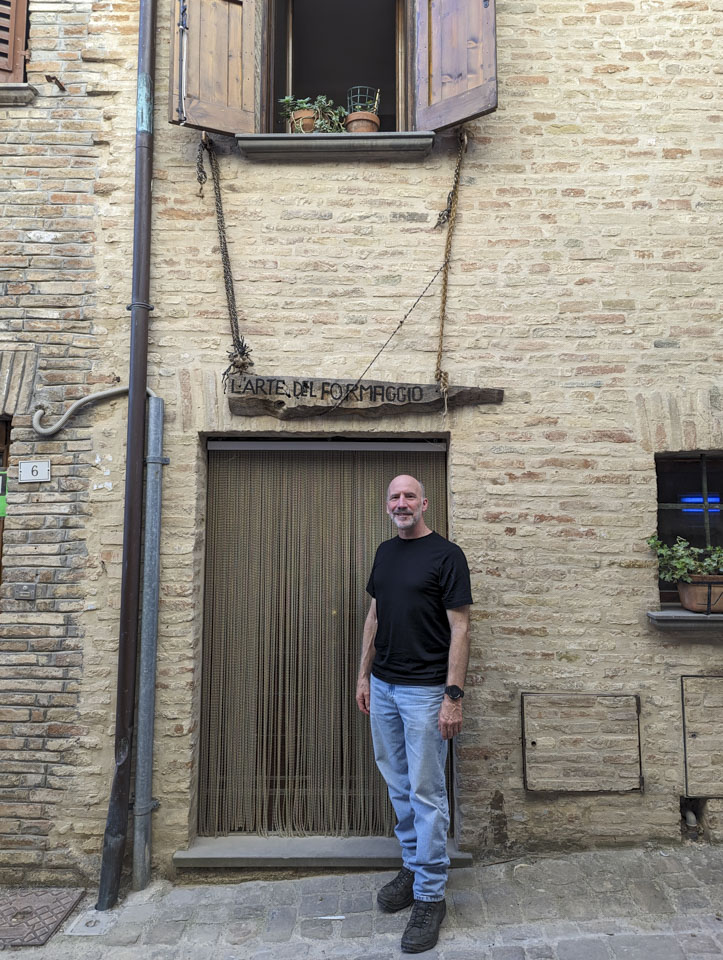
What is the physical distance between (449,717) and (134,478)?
6.75 feet

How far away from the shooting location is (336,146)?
153 inches

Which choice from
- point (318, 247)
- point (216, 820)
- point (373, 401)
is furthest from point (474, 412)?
point (216, 820)

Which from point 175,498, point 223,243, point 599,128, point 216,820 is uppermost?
point 599,128

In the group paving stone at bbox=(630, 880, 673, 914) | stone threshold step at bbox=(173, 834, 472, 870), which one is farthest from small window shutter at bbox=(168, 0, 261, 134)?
paving stone at bbox=(630, 880, 673, 914)

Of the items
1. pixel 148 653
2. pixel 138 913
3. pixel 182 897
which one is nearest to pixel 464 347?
pixel 148 653

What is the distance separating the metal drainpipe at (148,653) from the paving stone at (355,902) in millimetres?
1043

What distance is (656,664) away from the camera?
3.66 meters

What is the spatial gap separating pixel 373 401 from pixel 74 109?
8.20 feet

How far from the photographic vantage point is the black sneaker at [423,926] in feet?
9.43

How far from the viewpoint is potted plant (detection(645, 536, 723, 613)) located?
360 centimetres

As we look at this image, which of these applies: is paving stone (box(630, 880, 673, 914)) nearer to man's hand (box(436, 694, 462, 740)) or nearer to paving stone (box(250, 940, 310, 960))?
man's hand (box(436, 694, 462, 740))

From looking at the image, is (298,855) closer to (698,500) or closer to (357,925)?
(357,925)

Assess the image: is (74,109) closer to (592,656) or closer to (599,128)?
(599,128)

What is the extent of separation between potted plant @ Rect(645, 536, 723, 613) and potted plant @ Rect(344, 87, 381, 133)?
9.80 ft
